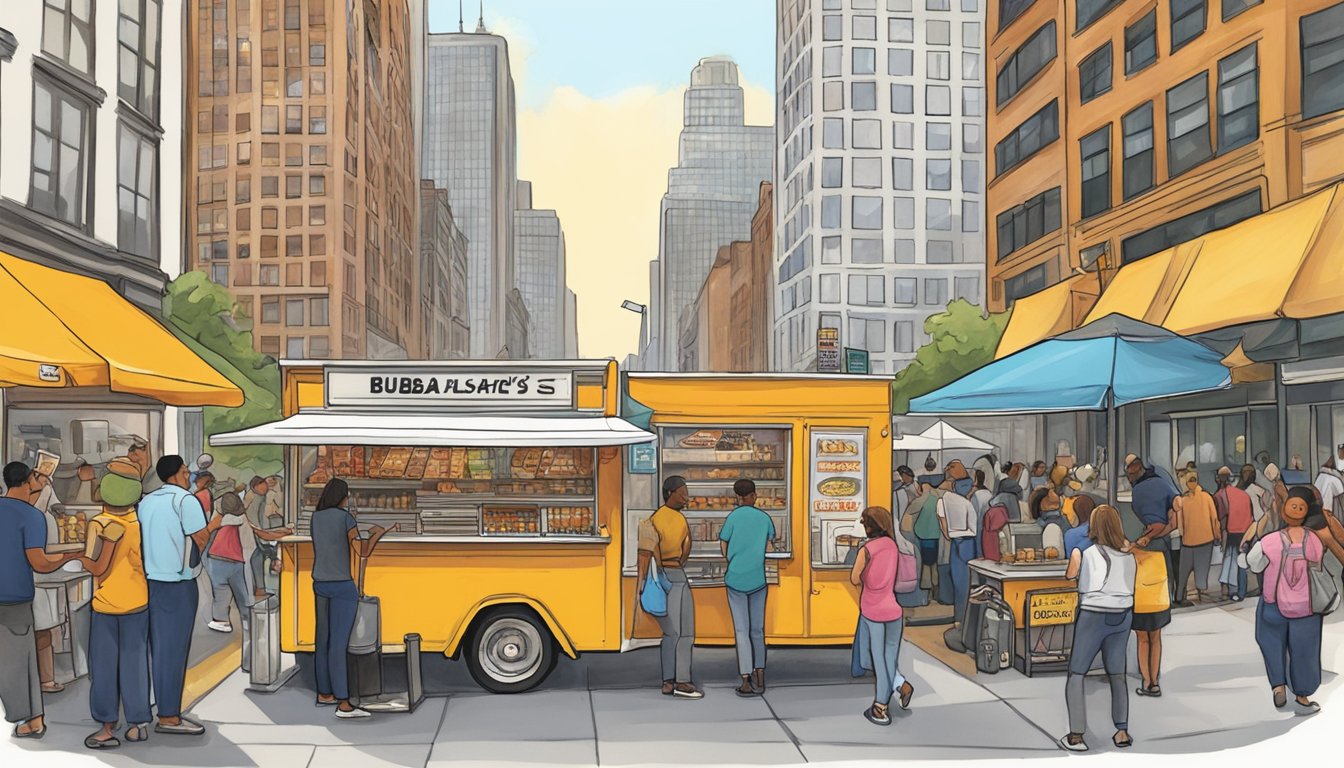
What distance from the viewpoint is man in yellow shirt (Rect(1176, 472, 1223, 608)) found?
1305 cm

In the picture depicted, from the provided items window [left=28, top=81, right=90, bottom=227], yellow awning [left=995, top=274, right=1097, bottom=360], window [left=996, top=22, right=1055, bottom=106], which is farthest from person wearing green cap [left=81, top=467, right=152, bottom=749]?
window [left=996, top=22, right=1055, bottom=106]

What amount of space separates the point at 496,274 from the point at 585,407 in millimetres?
149429

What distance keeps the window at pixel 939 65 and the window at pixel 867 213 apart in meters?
9.10

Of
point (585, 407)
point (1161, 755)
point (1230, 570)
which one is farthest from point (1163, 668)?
point (585, 407)

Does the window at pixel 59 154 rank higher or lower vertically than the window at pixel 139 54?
lower

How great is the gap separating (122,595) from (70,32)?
13.5 m

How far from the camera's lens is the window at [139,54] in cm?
1942

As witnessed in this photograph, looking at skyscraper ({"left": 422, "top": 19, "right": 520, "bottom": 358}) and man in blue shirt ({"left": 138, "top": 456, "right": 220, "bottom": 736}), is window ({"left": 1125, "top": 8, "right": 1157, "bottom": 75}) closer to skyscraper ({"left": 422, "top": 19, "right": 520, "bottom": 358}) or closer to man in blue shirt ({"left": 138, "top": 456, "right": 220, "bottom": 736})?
man in blue shirt ({"left": 138, "top": 456, "right": 220, "bottom": 736})

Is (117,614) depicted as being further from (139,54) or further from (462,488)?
(139,54)

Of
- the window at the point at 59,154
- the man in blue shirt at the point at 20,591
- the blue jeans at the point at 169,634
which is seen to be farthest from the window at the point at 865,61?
the man in blue shirt at the point at 20,591

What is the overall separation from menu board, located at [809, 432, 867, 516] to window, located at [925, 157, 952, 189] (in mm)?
65568

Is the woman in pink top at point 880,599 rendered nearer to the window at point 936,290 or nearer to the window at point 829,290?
the window at point 829,290

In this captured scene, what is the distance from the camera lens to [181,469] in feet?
25.8

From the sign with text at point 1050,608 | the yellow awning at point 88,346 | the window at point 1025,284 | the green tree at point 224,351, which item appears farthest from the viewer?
the window at point 1025,284
